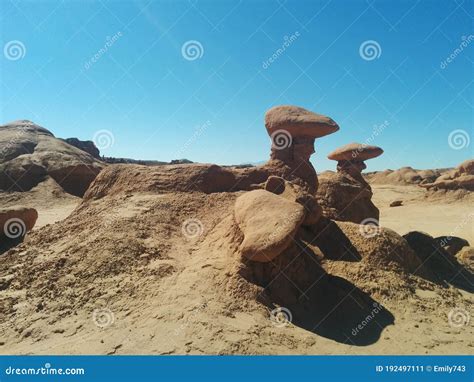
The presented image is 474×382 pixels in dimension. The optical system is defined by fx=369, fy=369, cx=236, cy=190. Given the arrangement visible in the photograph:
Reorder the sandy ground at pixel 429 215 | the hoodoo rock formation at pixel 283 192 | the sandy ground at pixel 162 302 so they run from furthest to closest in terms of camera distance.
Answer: the sandy ground at pixel 429 215
the hoodoo rock formation at pixel 283 192
the sandy ground at pixel 162 302

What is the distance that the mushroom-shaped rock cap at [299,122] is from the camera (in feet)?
29.6

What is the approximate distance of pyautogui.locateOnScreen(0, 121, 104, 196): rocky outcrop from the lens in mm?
19766

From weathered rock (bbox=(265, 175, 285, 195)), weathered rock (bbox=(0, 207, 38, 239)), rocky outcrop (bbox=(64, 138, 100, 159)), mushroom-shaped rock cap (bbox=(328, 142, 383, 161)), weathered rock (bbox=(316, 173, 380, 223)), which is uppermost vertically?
mushroom-shaped rock cap (bbox=(328, 142, 383, 161))

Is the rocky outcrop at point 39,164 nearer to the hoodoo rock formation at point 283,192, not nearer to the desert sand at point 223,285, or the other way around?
the desert sand at point 223,285

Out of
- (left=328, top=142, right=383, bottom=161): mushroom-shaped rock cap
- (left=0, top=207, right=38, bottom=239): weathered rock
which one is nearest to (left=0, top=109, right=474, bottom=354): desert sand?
(left=0, top=207, right=38, bottom=239): weathered rock

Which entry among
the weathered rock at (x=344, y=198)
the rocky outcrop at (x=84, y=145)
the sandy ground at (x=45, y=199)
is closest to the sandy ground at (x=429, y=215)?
the weathered rock at (x=344, y=198)

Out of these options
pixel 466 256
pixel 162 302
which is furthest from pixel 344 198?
pixel 162 302

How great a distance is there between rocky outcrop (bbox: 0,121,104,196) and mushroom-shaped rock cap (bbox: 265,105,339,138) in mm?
14541

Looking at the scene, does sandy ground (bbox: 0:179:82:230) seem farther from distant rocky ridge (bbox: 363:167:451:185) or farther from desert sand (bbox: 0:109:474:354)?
distant rocky ridge (bbox: 363:167:451:185)

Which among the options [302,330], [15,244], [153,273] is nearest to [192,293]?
[153,273]

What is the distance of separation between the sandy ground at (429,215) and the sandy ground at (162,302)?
805 centimetres

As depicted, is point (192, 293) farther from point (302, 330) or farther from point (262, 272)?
point (302, 330)

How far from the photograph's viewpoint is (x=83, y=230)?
6922 millimetres

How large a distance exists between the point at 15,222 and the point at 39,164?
1442cm
